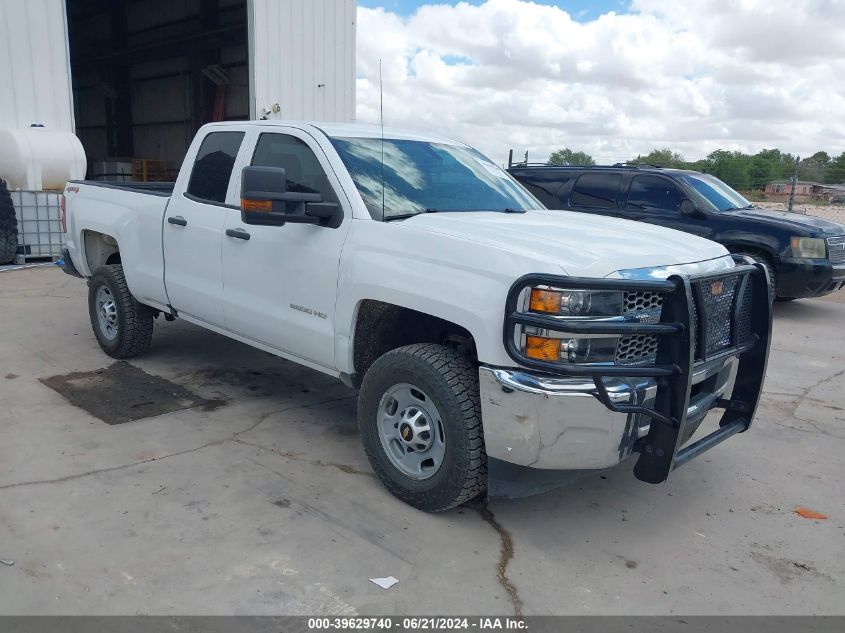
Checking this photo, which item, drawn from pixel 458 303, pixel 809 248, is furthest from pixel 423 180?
pixel 809 248

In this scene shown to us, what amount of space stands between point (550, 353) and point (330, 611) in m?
1.38

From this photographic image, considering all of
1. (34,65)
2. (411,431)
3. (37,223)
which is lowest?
(411,431)

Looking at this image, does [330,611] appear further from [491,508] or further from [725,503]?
[725,503]

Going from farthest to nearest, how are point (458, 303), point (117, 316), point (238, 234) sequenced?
1. point (117, 316)
2. point (238, 234)
3. point (458, 303)

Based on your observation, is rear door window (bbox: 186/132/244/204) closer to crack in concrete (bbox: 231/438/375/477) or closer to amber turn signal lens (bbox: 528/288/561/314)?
crack in concrete (bbox: 231/438/375/477)

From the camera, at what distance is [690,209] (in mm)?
9008

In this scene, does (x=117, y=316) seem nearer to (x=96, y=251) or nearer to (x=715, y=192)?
(x=96, y=251)

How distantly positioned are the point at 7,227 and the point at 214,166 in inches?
292

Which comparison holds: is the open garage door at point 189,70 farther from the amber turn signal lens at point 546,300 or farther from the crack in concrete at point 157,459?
the amber turn signal lens at point 546,300

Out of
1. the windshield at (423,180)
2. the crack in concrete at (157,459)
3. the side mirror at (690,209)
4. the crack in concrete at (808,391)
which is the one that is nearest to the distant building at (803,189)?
the side mirror at (690,209)

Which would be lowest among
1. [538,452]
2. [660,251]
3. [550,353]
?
[538,452]

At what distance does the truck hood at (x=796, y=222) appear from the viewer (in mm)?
8688
